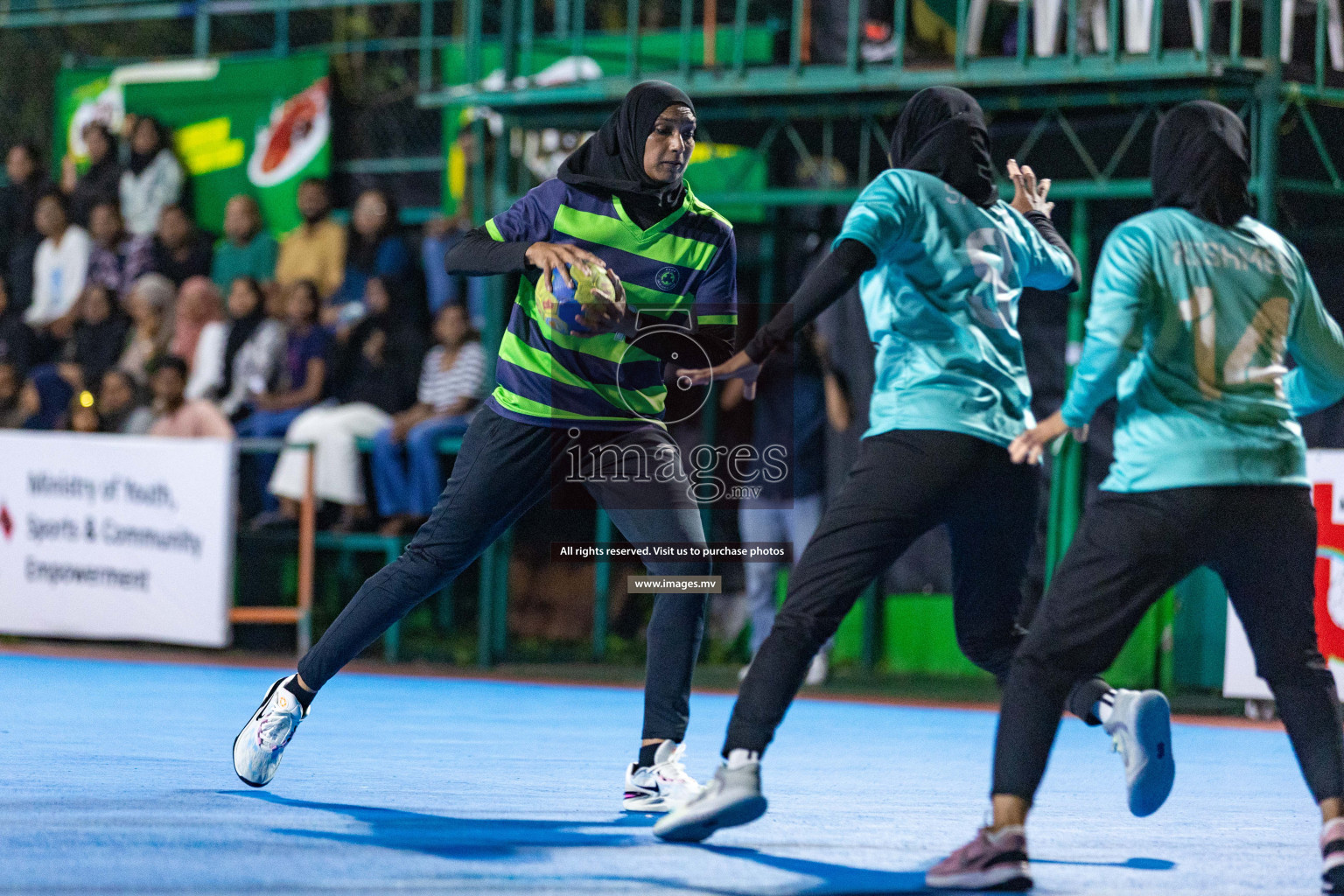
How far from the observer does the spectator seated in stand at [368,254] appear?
12914 millimetres

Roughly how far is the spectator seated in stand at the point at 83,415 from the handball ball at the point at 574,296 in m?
8.11

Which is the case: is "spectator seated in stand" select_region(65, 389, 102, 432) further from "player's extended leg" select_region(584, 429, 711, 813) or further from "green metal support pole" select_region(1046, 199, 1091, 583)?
"player's extended leg" select_region(584, 429, 711, 813)

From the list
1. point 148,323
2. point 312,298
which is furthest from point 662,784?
point 148,323

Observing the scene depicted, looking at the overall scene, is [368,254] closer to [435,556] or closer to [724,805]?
[435,556]

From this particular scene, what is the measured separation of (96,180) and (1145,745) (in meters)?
12.0

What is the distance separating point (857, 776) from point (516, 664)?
5.43 m

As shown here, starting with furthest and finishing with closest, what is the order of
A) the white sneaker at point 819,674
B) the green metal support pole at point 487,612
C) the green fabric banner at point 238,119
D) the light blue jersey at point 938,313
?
the green fabric banner at point 238,119, the green metal support pole at point 487,612, the white sneaker at point 819,674, the light blue jersey at point 938,313

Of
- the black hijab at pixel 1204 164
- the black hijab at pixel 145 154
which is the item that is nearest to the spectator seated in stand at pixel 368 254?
the black hijab at pixel 145 154

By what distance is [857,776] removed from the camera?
22.2ft

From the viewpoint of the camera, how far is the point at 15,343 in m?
14.4

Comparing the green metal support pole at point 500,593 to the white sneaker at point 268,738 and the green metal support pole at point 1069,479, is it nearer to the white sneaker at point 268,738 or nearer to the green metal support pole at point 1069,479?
the green metal support pole at point 1069,479

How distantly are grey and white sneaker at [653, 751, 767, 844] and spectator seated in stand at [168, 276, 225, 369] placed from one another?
961 cm

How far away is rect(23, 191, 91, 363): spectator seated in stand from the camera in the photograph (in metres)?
14.4

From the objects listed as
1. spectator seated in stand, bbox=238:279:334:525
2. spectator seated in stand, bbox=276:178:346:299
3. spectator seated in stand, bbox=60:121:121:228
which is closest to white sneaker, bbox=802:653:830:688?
spectator seated in stand, bbox=238:279:334:525
